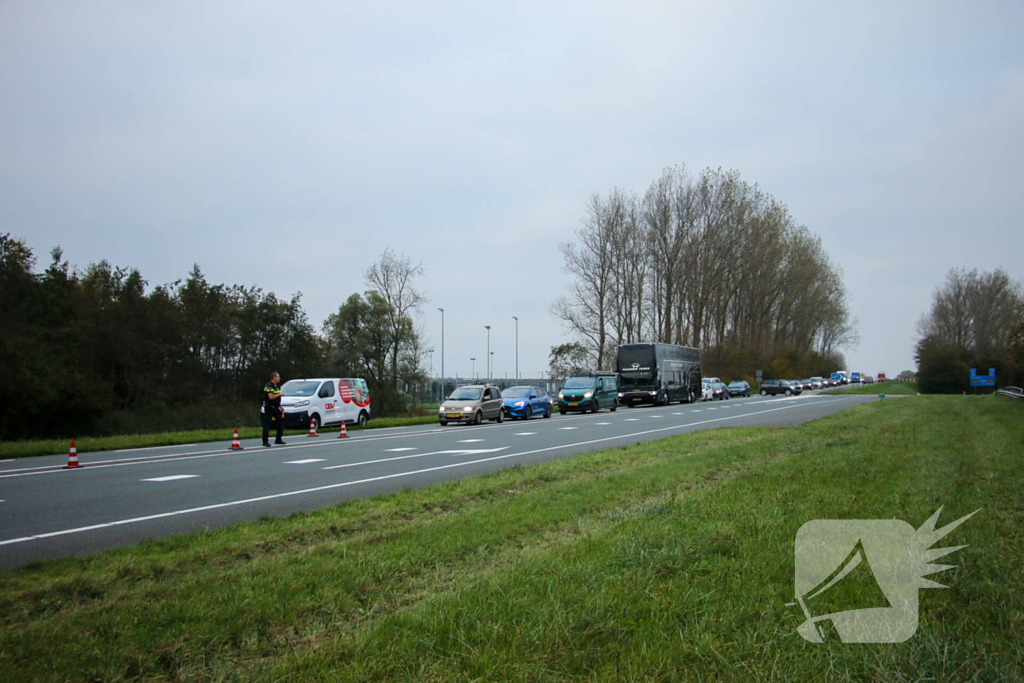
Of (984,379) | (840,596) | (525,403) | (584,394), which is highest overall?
(984,379)

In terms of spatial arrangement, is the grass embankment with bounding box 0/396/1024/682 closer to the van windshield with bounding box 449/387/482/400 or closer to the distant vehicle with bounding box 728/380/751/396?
the van windshield with bounding box 449/387/482/400

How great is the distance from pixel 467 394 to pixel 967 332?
3255 inches

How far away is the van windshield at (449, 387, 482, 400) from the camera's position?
30094mm

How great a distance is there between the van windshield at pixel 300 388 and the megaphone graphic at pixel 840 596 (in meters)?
23.8

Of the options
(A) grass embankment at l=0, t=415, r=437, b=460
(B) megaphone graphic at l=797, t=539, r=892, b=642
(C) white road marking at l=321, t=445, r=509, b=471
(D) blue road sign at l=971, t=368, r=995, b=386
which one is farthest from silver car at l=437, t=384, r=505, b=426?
(D) blue road sign at l=971, t=368, r=995, b=386

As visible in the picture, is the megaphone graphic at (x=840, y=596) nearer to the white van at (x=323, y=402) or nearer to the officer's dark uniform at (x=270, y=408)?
Result: the officer's dark uniform at (x=270, y=408)

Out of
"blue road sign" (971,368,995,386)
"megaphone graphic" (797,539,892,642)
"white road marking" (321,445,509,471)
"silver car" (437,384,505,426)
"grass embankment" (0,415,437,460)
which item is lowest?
"white road marking" (321,445,509,471)

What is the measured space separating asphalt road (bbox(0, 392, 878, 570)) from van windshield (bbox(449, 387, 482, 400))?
867 centimetres

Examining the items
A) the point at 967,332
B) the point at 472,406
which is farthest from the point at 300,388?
the point at 967,332

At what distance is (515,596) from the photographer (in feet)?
14.9

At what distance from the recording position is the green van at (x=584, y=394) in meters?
38.8

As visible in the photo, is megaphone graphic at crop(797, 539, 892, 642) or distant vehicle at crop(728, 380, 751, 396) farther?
distant vehicle at crop(728, 380, 751, 396)

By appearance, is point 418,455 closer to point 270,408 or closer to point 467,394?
point 270,408

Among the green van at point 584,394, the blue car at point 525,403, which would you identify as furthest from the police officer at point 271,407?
the green van at point 584,394
